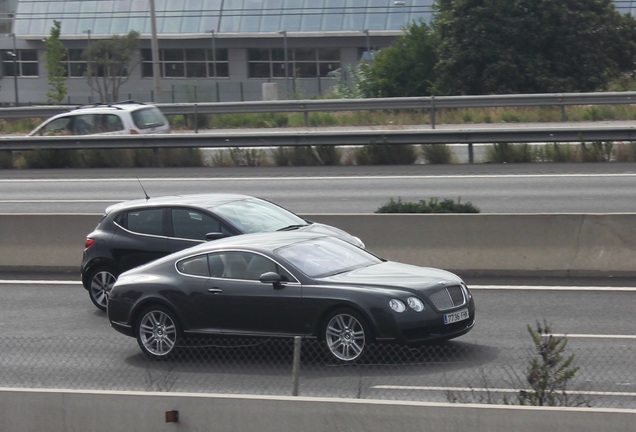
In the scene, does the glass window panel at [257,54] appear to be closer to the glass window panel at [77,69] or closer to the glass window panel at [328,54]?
the glass window panel at [328,54]

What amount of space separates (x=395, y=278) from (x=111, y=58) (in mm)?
51079

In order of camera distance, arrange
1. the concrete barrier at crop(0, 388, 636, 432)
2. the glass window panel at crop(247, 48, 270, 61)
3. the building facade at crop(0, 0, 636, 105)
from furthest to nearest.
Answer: the glass window panel at crop(247, 48, 270, 61) < the building facade at crop(0, 0, 636, 105) < the concrete barrier at crop(0, 388, 636, 432)

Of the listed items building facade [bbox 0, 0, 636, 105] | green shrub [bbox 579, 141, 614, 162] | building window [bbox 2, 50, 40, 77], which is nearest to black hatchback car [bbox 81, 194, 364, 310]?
green shrub [bbox 579, 141, 614, 162]

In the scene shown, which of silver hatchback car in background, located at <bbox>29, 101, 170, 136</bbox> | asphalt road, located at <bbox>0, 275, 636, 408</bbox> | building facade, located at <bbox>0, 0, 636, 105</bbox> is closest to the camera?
asphalt road, located at <bbox>0, 275, 636, 408</bbox>

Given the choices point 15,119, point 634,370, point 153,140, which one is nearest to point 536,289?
point 634,370

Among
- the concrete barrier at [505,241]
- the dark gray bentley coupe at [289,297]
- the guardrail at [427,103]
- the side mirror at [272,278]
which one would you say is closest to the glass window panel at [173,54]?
the guardrail at [427,103]

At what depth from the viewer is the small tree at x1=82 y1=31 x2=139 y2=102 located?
57.6m

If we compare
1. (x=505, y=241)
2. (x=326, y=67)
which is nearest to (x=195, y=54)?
(x=326, y=67)

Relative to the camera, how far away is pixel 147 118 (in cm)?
2748

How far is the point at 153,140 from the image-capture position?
87.8ft

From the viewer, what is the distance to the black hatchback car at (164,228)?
43.2 ft

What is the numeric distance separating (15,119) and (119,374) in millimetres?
29011

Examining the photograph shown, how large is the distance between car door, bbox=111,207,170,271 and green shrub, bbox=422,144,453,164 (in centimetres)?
1314

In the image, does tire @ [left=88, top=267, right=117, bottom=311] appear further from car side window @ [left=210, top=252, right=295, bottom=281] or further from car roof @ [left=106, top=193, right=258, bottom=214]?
car side window @ [left=210, top=252, right=295, bottom=281]
